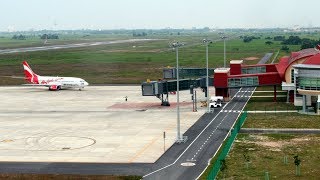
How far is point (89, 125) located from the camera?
10288 centimetres

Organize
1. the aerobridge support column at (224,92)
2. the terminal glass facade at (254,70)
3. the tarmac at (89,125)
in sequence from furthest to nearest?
the terminal glass facade at (254,70)
the aerobridge support column at (224,92)
the tarmac at (89,125)

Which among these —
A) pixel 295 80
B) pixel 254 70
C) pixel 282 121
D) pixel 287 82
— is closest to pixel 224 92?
pixel 287 82

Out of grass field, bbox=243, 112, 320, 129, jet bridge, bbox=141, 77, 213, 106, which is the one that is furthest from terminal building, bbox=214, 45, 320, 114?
jet bridge, bbox=141, 77, 213, 106

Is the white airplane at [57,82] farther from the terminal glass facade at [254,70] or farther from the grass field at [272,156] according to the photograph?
the grass field at [272,156]

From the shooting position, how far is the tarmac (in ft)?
256

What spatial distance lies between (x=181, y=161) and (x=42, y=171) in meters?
18.7

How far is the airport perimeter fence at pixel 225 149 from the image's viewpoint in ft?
210

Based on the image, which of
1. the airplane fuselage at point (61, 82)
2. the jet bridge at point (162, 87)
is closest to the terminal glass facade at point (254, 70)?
the jet bridge at point (162, 87)

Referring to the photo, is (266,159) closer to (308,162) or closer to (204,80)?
(308,162)

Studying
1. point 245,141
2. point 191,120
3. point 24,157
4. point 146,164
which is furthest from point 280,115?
point 24,157

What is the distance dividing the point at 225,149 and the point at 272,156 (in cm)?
702

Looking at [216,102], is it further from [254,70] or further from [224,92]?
[254,70]

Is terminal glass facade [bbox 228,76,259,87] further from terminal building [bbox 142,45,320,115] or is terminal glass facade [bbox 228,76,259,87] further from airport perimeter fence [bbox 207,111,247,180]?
airport perimeter fence [bbox 207,111,247,180]

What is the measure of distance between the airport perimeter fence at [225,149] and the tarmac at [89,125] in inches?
355
